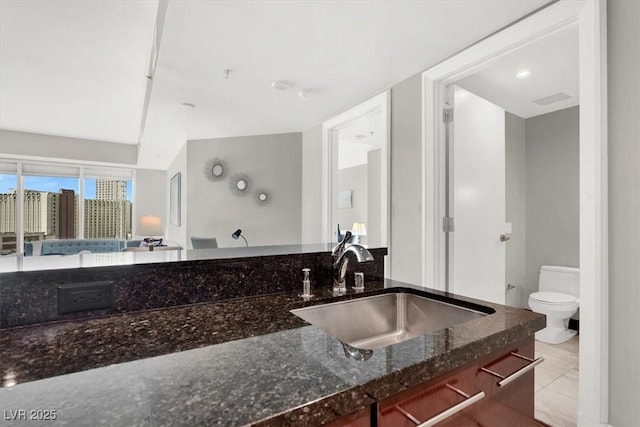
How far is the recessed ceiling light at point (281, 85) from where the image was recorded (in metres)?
2.58

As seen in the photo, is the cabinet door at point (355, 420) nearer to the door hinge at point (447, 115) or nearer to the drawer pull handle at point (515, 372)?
the drawer pull handle at point (515, 372)

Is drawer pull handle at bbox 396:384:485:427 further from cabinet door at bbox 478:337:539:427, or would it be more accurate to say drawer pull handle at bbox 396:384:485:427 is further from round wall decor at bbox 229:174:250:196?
round wall decor at bbox 229:174:250:196

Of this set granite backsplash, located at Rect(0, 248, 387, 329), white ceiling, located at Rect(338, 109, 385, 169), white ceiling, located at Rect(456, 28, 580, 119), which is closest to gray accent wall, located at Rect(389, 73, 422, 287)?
white ceiling, located at Rect(338, 109, 385, 169)

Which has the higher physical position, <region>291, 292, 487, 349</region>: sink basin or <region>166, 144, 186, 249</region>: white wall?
<region>166, 144, 186, 249</region>: white wall

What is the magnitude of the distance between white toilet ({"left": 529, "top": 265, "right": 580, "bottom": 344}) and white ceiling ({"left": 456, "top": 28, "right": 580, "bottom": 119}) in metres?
1.68

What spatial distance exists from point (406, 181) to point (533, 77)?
1.32m

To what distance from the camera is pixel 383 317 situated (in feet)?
4.01

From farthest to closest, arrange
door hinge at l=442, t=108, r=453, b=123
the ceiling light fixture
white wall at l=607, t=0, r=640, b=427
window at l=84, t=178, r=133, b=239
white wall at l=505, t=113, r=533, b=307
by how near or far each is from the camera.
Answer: window at l=84, t=178, r=133, b=239
white wall at l=505, t=113, r=533, b=307
the ceiling light fixture
door hinge at l=442, t=108, r=453, b=123
white wall at l=607, t=0, r=640, b=427

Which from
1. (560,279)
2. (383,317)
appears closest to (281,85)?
(383,317)

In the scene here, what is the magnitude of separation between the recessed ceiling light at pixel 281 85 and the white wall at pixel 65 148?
15.8 feet

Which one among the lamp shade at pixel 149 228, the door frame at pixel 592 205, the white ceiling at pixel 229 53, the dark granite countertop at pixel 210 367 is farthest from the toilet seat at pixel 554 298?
the lamp shade at pixel 149 228

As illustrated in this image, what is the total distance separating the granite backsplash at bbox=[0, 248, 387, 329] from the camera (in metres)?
0.80

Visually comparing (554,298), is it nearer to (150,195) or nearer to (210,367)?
(210,367)

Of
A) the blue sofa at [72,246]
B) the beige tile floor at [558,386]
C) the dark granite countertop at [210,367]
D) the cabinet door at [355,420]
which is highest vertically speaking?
the dark granite countertop at [210,367]
